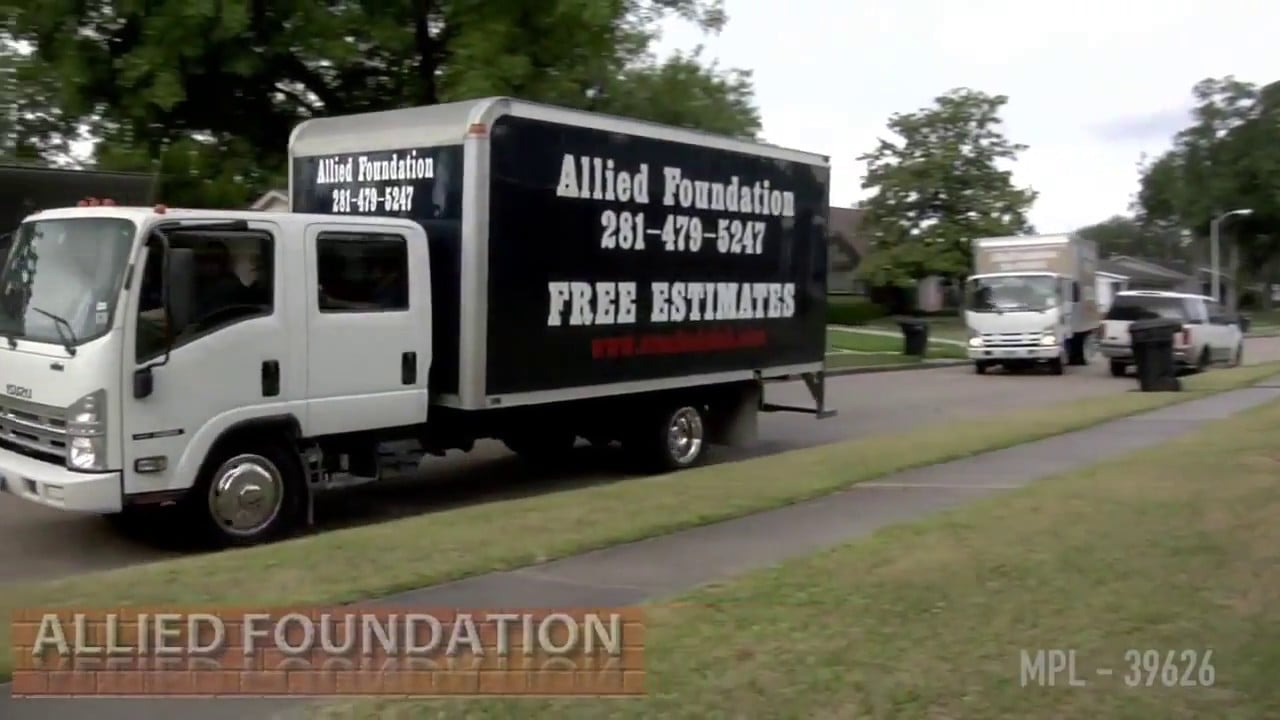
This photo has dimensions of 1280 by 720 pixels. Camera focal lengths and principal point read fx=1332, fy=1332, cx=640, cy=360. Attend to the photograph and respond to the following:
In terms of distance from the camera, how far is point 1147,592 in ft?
21.7

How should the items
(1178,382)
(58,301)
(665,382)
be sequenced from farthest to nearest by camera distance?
(1178,382) → (665,382) → (58,301)

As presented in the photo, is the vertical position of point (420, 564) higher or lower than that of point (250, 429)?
lower

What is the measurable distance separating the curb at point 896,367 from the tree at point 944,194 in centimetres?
2015

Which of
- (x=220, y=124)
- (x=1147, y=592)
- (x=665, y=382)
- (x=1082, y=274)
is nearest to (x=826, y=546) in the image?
(x=1147, y=592)

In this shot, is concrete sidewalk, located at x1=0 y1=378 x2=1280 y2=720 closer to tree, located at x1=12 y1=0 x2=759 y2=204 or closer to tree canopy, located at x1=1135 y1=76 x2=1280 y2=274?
tree, located at x1=12 y1=0 x2=759 y2=204

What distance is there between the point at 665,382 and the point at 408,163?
3381 millimetres

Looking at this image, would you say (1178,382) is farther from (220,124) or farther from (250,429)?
(250,429)

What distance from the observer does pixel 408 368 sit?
402 inches

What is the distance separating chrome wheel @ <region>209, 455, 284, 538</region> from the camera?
909cm

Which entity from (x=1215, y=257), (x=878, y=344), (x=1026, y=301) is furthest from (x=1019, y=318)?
(x=1215, y=257)

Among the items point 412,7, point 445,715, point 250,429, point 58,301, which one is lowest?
point 445,715

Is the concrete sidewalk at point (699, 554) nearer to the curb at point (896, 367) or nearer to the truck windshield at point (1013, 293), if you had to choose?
the curb at point (896, 367)

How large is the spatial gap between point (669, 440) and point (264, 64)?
1004 centimetres

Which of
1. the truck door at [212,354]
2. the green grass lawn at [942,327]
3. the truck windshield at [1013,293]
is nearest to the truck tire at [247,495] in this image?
the truck door at [212,354]
